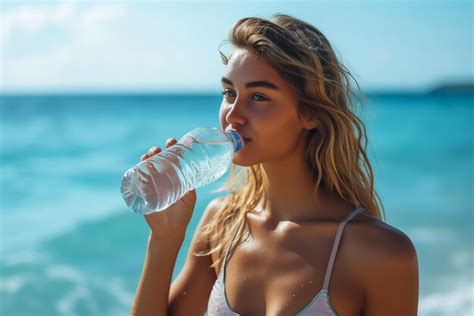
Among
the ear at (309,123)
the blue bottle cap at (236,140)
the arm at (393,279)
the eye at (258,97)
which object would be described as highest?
the eye at (258,97)

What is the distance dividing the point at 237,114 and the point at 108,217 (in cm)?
1026

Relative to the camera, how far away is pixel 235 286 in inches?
120

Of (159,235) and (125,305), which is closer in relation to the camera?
(159,235)

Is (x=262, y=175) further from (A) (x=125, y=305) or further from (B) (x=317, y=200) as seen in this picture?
(A) (x=125, y=305)

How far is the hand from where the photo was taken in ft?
9.68

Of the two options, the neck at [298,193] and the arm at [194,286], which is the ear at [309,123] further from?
the arm at [194,286]

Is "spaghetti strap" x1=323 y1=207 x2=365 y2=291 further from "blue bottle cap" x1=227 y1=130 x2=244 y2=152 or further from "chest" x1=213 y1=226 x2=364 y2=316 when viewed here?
"blue bottle cap" x1=227 y1=130 x2=244 y2=152

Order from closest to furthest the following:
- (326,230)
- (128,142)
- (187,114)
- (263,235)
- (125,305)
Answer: (326,230)
(263,235)
(125,305)
(128,142)
(187,114)

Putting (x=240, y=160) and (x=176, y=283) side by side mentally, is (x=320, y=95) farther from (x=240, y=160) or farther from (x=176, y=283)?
(x=176, y=283)

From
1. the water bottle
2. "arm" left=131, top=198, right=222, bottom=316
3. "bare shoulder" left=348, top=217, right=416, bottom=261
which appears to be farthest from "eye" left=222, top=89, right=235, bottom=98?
"bare shoulder" left=348, top=217, right=416, bottom=261

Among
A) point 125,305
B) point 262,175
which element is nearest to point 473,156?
point 125,305

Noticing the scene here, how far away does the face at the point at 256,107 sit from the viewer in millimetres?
2852

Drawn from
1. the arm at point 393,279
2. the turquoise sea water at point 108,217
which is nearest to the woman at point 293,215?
the arm at point 393,279

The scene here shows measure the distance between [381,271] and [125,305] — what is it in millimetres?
→ 6271
